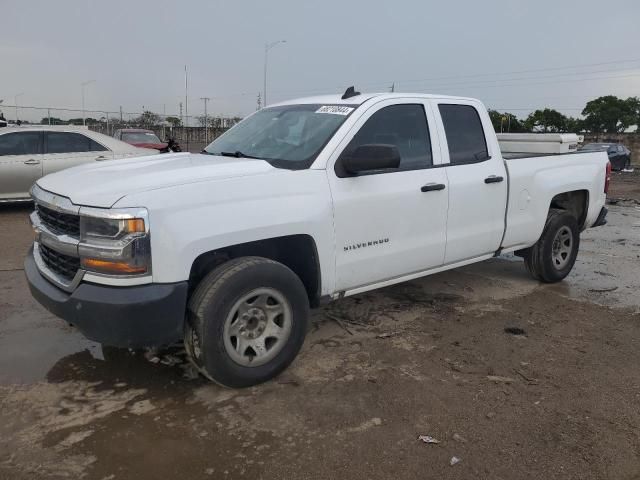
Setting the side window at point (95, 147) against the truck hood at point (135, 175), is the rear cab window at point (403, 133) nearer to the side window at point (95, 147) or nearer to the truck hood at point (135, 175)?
the truck hood at point (135, 175)

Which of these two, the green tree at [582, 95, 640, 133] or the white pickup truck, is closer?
the white pickup truck

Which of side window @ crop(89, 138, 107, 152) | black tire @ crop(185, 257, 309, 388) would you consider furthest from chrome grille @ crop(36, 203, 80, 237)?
side window @ crop(89, 138, 107, 152)

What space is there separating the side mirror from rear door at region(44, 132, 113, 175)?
25.3ft

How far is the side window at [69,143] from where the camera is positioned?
10.2m

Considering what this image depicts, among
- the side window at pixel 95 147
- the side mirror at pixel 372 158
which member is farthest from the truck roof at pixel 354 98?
the side window at pixel 95 147

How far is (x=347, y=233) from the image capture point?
13.0 ft

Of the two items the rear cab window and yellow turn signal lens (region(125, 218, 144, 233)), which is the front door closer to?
the rear cab window

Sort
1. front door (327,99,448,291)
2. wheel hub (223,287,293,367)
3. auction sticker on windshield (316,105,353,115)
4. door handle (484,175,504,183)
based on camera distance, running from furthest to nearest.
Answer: door handle (484,175,504,183) → auction sticker on windshield (316,105,353,115) → front door (327,99,448,291) → wheel hub (223,287,293,367)

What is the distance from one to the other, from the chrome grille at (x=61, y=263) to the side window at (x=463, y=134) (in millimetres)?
3052

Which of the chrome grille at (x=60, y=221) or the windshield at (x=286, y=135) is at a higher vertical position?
the windshield at (x=286, y=135)

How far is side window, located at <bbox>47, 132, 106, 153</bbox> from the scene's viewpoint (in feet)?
33.5

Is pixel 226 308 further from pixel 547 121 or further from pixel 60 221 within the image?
pixel 547 121

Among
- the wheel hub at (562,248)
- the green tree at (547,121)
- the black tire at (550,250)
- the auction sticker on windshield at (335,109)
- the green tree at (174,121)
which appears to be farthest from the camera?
the green tree at (547,121)

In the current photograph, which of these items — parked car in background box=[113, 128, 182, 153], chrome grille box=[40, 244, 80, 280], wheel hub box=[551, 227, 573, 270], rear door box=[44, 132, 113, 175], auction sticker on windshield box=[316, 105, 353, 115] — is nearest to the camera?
chrome grille box=[40, 244, 80, 280]
